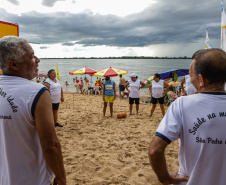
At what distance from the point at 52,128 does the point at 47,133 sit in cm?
5

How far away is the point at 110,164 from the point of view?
338 centimetres

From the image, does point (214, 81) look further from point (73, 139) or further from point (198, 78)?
point (73, 139)

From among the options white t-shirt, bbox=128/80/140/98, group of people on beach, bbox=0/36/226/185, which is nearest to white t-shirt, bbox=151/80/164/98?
white t-shirt, bbox=128/80/140/98

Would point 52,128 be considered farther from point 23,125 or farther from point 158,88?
point 158,88

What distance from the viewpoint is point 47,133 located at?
1138mm

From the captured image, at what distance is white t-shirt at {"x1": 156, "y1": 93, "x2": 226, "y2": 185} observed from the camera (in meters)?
0.99

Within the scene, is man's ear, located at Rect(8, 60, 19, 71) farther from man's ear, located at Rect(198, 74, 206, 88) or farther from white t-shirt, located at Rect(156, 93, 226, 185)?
man's ear, located at Rect(198, 74, 206, 88)

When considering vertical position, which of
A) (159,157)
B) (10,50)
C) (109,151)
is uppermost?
(10,50)

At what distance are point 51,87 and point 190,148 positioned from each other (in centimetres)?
455

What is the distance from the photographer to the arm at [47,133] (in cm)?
111

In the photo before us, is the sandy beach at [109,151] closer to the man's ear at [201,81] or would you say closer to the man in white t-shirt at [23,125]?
the man in white t-shirt at [23,125]

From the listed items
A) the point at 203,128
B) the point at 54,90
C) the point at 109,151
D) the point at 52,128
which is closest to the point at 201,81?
the point at 203,128

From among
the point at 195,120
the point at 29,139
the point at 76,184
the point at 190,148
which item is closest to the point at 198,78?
the point at 195,120

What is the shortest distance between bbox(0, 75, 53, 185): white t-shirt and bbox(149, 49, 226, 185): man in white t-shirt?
31.8 inches
